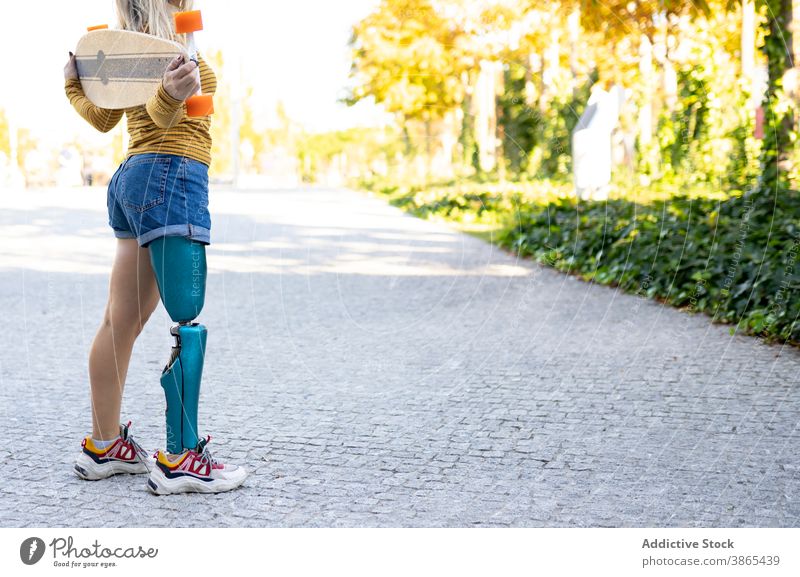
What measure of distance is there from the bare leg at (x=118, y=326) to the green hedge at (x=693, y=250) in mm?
3878

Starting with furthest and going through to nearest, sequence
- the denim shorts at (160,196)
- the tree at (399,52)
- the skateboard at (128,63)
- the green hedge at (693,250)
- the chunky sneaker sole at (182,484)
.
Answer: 1. the tree at (399,52)
2. the green hedge at (693,250)
3. the chunky sneaker sole at (182,484)
4. the denim shorts at (160,196)
5. the skateboard at (128,63)

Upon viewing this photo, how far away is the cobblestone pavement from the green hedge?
244mm

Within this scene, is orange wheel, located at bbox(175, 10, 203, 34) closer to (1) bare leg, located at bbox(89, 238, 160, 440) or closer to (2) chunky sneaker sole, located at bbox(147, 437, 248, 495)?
(1) bare leg, located at bbox(89, 238, 160, 440)

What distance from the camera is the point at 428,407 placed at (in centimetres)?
448

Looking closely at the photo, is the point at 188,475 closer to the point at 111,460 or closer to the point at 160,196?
the point at 111,460

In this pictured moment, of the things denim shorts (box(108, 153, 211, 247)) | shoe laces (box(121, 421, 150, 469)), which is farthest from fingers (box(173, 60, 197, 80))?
shoe laces (box(121, 421, 150, 469))

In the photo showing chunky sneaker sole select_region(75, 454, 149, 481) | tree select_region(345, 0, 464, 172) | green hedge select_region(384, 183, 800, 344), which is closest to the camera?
chunky sneaker sole select_region(75, 454, 149, 481)

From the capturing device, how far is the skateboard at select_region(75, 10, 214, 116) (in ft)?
9.29

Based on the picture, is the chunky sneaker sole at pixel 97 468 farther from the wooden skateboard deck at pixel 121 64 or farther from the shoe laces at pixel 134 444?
the wooden skateboard deck at pixel 121 64

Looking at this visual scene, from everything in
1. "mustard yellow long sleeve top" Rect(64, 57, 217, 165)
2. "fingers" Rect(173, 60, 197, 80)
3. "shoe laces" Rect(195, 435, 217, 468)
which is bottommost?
"shoe laces" Rect(195, 435, 217, 468)

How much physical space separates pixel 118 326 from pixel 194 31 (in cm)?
94

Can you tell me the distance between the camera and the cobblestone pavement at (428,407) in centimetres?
309

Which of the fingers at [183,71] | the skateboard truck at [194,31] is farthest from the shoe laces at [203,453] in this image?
the fingers at [183,71]
